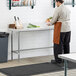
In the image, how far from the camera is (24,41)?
25.7 feet

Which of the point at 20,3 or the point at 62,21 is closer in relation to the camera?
the point at 62,21

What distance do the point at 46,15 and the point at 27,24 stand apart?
677mm

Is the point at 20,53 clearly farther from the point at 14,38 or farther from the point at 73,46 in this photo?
the point at 73,46

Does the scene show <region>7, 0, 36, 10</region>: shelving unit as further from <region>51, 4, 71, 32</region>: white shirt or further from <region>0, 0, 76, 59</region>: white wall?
<region>51, 4, 71, 32</region>: white shirt

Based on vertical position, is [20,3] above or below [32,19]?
above

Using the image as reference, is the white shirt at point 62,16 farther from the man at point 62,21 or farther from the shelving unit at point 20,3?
the shelving unit at point 20,3

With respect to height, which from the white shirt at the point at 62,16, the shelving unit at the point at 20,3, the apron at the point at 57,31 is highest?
the shelving unit at the point at 20,3

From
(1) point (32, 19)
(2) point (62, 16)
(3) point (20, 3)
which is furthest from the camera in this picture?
(1) point (32, 19)

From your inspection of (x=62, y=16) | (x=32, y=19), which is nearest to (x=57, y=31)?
(x=62, y=16)

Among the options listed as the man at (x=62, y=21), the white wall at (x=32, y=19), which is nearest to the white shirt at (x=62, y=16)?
the man at (x=62, y=21)

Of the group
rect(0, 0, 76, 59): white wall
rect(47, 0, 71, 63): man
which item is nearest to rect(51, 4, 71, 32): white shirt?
rect(47, 0, 71, 63): man

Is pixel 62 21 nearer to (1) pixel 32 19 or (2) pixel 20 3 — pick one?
(1) pixel 32 19

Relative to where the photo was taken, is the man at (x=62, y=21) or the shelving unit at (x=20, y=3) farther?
the shelving unit at (x=20, y=3)

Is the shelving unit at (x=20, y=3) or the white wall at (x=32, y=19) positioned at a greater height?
the shelving unit at (x=20, y=3)
